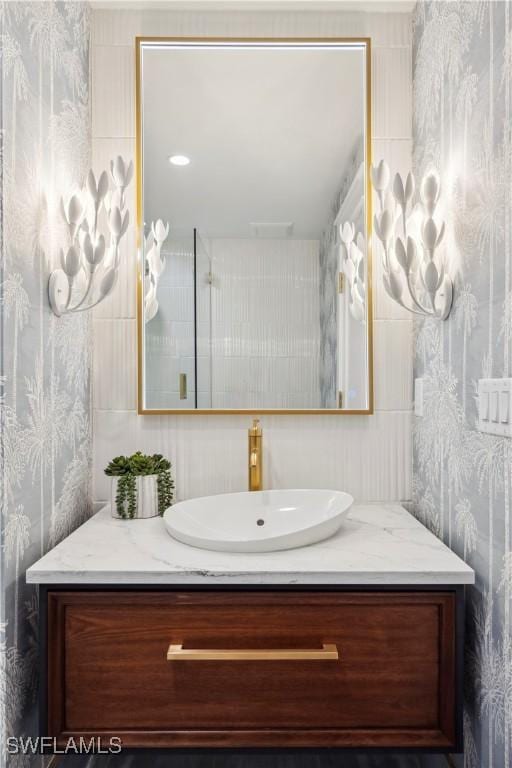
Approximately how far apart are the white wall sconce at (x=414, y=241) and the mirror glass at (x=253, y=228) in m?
0.19

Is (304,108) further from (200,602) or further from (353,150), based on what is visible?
(200,602)

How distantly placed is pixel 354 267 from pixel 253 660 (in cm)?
114

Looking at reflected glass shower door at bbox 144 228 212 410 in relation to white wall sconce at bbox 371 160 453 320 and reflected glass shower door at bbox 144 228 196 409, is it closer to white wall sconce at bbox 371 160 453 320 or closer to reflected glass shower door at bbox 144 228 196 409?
reflected glass shower door at bbox 144 228 196 409

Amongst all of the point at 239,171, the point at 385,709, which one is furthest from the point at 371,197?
Answer: the point at 385,709

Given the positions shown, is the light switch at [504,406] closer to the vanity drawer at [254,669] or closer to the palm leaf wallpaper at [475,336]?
the palm leaf wallpaper at [475,336]

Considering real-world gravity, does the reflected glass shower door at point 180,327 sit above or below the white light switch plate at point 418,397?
above

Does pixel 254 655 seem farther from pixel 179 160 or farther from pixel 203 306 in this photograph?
pixel 179 160

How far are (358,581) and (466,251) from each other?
0.81 meters

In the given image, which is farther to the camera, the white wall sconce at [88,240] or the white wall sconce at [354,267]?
the white wall sconce at [354,267]

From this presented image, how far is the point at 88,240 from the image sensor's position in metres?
1.35

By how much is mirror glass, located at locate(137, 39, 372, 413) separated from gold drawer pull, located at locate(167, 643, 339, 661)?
0.73 meters

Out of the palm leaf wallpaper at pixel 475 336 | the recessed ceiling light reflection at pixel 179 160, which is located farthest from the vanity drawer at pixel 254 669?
the recessed ceiling light reflection at pixel 179 160

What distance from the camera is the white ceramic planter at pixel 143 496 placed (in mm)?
1413

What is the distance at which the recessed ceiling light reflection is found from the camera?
1569 millimetres
